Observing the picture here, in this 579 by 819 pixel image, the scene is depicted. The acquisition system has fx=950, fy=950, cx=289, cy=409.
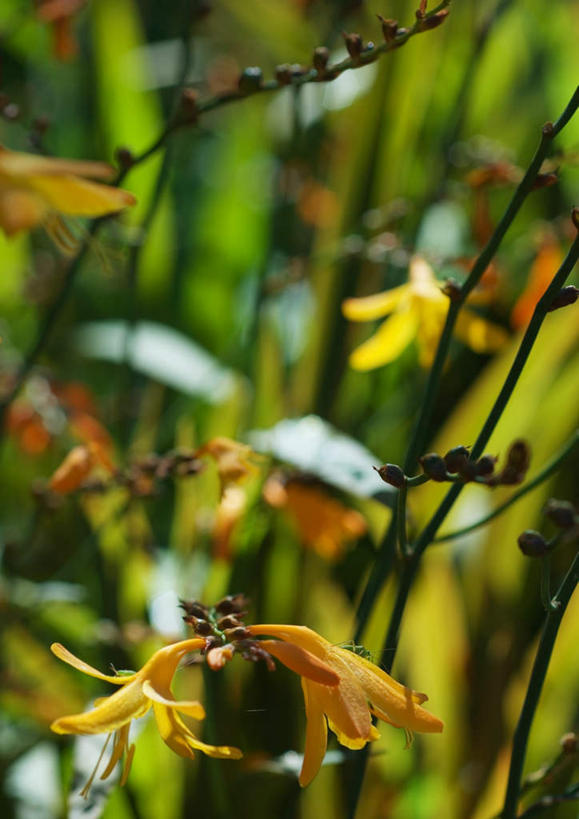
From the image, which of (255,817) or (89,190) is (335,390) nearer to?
(255,817)

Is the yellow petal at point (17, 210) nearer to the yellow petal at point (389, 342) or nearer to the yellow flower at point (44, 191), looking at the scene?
the yellow flower at point (44, 191)

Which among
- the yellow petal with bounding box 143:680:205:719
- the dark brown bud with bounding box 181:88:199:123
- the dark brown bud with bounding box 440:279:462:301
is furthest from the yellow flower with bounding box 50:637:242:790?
the dark brown bud with bounding box 181:88:199:123

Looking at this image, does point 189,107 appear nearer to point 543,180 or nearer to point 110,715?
point 543,180

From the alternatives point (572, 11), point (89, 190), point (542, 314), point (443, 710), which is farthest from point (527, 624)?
point (572, 11)

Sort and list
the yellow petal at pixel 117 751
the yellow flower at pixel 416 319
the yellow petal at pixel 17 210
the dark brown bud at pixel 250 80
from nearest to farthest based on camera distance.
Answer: the yellow petal at pixel 17 210
the yellow petal at pixel 117 751
the dark brown bud at pixel 250 80
the yellow flower at pixel 416 319

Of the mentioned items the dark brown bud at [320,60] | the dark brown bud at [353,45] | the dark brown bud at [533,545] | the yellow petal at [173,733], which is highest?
the dark brown bud at [353,45]

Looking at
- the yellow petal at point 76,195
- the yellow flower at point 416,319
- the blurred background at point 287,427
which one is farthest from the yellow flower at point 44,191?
the yellow flower at point 416,319

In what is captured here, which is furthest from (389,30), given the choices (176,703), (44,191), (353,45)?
(176,703)
